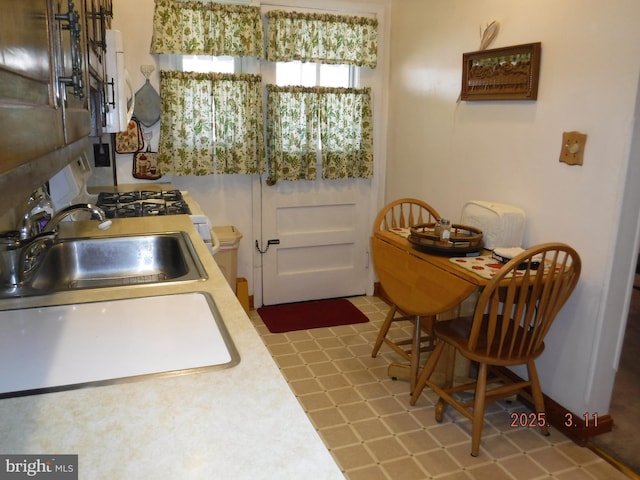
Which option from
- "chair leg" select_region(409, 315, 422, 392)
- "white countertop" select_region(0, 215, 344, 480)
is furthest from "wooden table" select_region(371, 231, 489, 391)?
"white countertop" select_region(0, 215, 344, 480)

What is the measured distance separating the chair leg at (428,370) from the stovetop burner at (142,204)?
4.64 ft

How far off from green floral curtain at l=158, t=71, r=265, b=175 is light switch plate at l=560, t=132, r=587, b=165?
200 centimetres

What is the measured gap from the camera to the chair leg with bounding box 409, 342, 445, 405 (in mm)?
2496

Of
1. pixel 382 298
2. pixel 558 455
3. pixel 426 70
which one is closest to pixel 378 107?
pixel 426 70

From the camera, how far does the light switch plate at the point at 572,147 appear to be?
2.24 metres

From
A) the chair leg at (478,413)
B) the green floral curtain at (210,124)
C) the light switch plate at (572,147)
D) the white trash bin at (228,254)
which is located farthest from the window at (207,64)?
the chair leg at (478,413)

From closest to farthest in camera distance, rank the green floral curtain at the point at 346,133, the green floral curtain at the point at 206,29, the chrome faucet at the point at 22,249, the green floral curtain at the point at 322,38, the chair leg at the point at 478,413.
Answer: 1. the chrome faucet at the point at 22,249
2. the chair leg at the point at 478,413
3. the green floral curtain at the point at 206,29
4. the green floral curtain at the point at 322,38
5. the green floral curtain at the point at 346,133

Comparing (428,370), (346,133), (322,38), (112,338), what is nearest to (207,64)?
(322,38)

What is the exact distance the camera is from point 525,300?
2.21 meters

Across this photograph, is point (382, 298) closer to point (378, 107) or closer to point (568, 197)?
point (378, 107)

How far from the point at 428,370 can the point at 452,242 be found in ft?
2.14

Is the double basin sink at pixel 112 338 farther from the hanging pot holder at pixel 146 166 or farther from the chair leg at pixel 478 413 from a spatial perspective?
the hanging pot holder at pixel 146 166

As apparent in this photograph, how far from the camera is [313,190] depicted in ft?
12.7

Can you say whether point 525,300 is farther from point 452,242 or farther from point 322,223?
point 322,223
